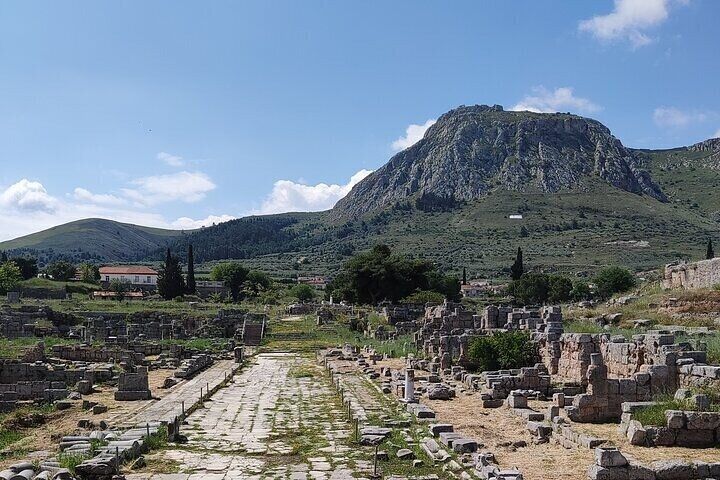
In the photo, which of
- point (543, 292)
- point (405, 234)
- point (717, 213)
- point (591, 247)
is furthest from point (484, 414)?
point (717, 213)

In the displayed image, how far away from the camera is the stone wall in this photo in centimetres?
3562

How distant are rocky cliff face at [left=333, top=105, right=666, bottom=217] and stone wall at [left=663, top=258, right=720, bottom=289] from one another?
12303 centimetres

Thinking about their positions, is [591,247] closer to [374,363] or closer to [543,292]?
[543,292]

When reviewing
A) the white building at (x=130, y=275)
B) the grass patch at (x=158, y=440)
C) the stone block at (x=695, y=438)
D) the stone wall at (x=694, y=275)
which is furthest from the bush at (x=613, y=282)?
the white building at (x=130, y=275)

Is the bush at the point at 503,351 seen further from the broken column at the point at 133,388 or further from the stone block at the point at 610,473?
the stone block at the point at 610,473

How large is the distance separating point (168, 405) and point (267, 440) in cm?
557

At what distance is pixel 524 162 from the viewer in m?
176

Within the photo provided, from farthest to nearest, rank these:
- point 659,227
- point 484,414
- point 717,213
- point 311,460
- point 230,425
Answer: point 717,213, point 659,227, point 484,414, point 230,425, point 311,460

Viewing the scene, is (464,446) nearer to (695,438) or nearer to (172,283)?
(695,438)

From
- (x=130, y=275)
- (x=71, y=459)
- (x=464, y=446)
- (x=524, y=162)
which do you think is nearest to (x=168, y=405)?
(x=71, y=459)

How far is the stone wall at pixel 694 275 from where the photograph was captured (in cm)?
3562

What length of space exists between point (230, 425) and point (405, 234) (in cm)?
13344

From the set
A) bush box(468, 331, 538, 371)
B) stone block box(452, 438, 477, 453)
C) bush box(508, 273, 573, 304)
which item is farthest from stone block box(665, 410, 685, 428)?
bush box(508, 273, 573, 304)

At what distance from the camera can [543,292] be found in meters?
70.1
